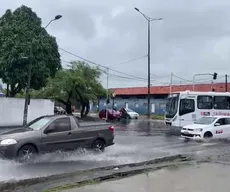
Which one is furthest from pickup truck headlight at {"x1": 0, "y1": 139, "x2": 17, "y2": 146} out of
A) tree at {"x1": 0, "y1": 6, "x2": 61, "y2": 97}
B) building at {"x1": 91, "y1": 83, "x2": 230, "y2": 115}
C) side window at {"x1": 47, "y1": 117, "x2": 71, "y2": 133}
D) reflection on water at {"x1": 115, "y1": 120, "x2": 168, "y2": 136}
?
building at {"x1": 91, "y1": 83, "x2": 230, "y2": 115}

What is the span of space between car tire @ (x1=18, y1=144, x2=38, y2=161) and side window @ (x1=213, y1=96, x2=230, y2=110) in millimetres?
19163

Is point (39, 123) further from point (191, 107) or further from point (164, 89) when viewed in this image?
point (164, 89)

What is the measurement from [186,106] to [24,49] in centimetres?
1475

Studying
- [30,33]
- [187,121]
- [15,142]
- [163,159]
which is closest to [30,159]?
[15,142]

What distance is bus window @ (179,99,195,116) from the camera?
27.6 m

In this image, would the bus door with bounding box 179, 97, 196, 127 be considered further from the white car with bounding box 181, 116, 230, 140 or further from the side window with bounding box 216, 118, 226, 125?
the side window with bounding box 216, 118, 226, 125

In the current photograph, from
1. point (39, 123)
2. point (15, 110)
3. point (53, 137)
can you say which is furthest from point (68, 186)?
point (15, 110)

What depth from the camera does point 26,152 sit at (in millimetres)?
12148

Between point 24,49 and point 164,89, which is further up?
point 24,49

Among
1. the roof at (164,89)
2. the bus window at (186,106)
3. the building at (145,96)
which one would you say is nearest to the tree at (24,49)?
the bus window at (186,106)

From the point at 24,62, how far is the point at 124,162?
74.0 ft

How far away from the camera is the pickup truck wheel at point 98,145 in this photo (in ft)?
47.1

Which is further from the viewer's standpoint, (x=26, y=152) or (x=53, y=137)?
(x=53, y=137)

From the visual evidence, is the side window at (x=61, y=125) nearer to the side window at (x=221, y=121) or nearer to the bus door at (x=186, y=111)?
the side window at (x=221, y=121)
